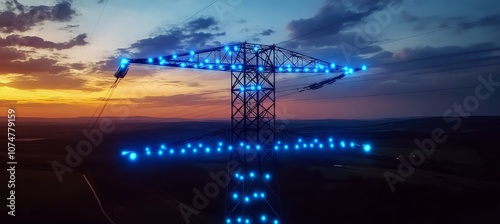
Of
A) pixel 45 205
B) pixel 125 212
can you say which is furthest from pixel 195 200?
pixel 45 205

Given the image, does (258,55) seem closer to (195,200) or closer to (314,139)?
(314,139)

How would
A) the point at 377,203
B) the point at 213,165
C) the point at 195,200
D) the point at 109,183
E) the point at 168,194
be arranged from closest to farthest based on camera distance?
the point at 377,203, the point at 195,200, the point at 168,194, the point at 109,183, the point at 213,165

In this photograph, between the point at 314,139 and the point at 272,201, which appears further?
the point at 272,201

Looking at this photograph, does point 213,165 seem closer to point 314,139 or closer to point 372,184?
point 372,184

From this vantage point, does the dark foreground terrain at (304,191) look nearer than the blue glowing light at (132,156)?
No

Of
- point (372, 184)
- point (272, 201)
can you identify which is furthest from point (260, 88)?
point (372, 184)

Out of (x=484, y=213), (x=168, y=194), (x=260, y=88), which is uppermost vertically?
(x=260, y=88)

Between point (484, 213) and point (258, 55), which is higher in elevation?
point (258, 55)

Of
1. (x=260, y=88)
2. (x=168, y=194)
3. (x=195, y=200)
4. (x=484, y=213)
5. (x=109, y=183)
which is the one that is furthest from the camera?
(x=109, y=183)

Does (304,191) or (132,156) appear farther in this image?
(304,191)

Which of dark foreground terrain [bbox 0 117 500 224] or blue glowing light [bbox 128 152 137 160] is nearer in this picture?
blue glowing light [bbox 128 152 137 160]
